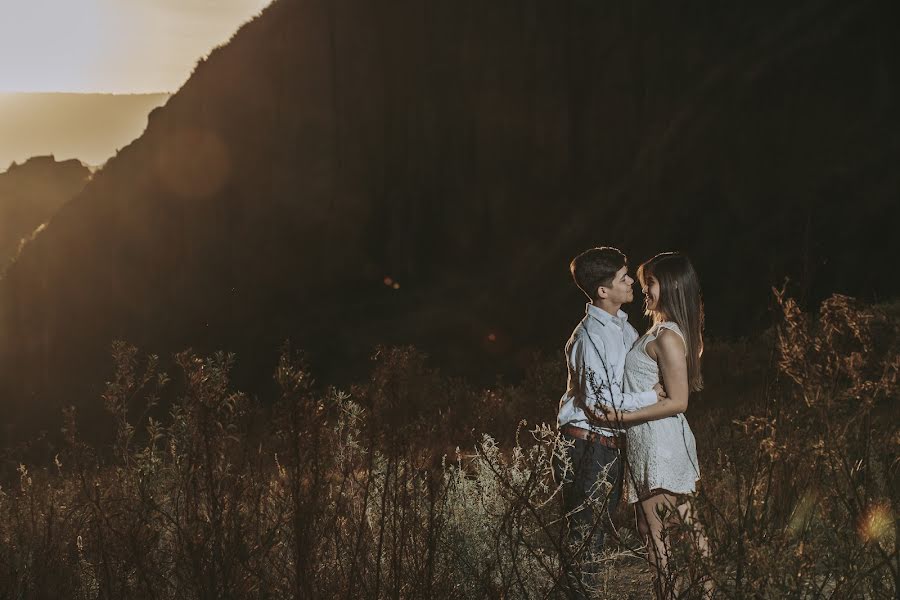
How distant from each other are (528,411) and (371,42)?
34.2m

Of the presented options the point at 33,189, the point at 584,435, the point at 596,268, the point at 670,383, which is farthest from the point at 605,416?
the point at 33,189

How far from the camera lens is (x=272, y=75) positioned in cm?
4300

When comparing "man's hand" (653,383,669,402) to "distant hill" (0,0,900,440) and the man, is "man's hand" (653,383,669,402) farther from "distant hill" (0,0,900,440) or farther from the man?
"distant hill" (0,0,900,440)

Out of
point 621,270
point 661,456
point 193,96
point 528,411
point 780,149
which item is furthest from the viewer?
point 193,96

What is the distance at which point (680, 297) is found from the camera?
4031 mm

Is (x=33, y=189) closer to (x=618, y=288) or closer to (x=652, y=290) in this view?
(x=618, y=288)

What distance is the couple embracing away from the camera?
12.9ft

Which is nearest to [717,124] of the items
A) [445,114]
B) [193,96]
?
[445,114]

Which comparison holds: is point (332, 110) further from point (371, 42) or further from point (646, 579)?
point (646, 579)

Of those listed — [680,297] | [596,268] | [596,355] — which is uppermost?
[596,268]

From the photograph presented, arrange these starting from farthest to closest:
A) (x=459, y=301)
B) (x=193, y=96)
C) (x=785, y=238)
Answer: (x=193, y=96), (x=459, y=301), (x=785, y=238)

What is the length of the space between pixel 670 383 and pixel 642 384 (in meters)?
0.15

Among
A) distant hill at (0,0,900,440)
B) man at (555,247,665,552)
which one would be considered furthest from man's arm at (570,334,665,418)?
distant hill at (0,0,900,440)

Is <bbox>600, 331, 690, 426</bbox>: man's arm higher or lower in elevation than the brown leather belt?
higher
